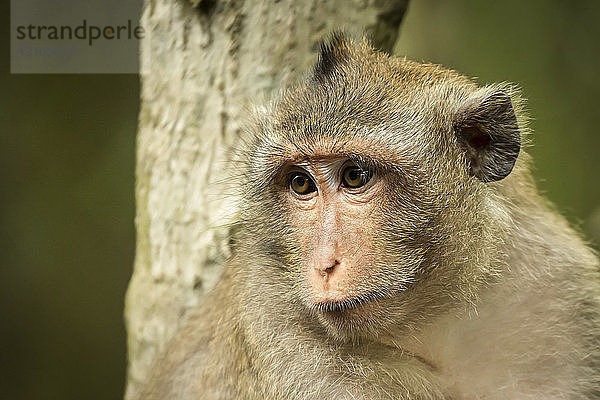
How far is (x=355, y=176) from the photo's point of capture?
7.88 ft

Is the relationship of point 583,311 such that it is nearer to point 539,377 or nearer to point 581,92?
point 539,377

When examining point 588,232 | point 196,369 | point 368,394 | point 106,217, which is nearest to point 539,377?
point 368,394

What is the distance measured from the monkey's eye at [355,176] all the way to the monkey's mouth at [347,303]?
14.5 inches

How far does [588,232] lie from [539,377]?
9.64ft

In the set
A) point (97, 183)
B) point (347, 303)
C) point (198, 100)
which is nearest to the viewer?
point (347, 303)

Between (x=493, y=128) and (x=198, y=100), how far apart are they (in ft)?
5.08

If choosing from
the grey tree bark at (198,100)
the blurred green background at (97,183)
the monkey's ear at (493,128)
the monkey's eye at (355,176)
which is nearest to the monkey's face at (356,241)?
the monkey's eye at (355,176)

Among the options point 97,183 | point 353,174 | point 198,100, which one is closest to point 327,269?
point 353,174

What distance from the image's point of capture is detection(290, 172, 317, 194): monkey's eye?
252 centimetres

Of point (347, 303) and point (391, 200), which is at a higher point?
point (391, 200)

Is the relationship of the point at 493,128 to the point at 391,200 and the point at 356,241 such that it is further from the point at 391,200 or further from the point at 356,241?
the point at 356,241

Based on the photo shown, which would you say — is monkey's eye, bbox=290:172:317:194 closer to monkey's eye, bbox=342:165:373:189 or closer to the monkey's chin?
monkey's eye, bbox=342:165:373:189

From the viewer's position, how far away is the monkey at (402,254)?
7.63 ft

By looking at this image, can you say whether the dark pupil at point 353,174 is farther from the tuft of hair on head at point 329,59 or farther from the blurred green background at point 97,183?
the blurred green background at point 97,183
